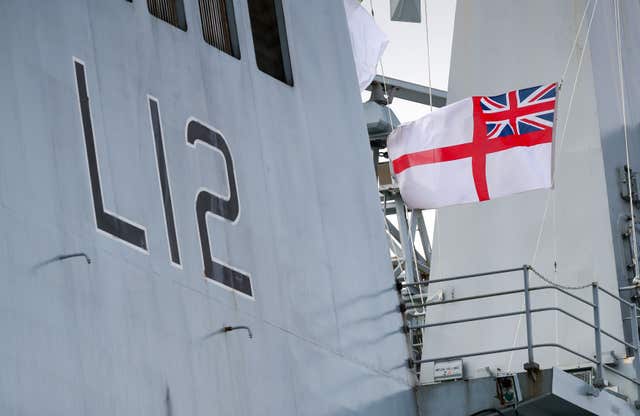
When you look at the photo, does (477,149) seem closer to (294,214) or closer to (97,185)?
(294,214)

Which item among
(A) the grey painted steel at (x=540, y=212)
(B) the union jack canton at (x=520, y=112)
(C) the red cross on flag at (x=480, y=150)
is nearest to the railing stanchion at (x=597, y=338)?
(C) the red cross on flag at (x=480, y=150)

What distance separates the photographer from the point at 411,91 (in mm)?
31203

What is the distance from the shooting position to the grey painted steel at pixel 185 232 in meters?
5.41

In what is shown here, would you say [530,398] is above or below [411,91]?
above

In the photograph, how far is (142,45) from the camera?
681cm

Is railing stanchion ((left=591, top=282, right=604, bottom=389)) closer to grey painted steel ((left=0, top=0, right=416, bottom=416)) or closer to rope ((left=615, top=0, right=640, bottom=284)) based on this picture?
grey painted steel ((left=0, top=0, right=416, bottom=416))

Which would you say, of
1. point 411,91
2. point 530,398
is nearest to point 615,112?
point 530,398

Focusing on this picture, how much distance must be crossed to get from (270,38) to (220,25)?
941mm

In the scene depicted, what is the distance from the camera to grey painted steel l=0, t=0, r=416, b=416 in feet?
17.8

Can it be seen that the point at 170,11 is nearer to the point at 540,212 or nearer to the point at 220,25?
the point at 220,25

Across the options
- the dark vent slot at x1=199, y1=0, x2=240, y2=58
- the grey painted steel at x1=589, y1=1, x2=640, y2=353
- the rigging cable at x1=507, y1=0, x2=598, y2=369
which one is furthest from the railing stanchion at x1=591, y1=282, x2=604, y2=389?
the rigging cable at x1=507, y1=0, x2=598, y2=369

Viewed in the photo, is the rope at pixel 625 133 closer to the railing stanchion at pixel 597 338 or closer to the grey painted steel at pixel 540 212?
the grey painted steel at pixel 540 212

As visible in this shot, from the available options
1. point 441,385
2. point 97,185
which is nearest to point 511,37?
point 441,385

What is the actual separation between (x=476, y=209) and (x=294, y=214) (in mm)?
6382
